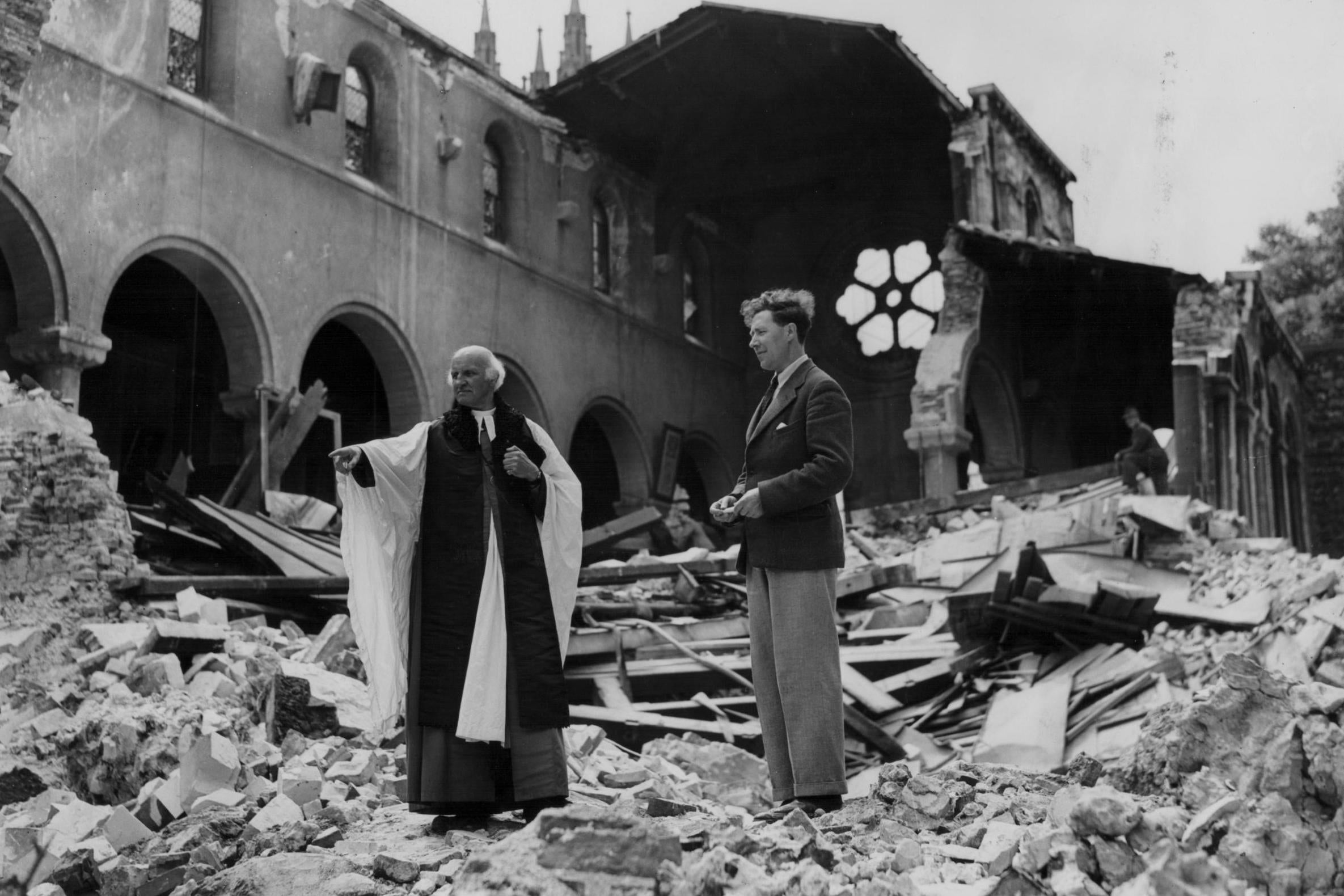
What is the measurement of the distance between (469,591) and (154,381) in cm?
1424

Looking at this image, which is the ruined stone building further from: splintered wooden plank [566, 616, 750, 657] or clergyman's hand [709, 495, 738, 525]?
clergyman's hand [709, 495, 738, 525]

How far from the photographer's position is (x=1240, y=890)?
3.38m

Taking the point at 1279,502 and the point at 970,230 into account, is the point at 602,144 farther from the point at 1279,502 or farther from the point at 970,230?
the point at 1279,502

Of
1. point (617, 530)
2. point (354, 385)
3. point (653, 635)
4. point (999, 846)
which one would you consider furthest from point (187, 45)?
point (999, 846)

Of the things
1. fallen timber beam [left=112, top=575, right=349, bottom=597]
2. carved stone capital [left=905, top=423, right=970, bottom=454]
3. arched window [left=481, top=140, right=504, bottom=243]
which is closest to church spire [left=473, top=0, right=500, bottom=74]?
arched window [left=481, top=140, right=504, bottom=243]

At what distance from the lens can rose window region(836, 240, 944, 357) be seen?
25.9 m

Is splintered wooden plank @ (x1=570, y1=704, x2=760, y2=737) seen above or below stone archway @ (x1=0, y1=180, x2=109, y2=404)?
below

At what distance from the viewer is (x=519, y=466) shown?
17.1 feet

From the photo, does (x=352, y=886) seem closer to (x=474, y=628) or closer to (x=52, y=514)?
(x=474, y=628)

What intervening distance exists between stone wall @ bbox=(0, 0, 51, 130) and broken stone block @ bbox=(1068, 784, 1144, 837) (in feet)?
26.8

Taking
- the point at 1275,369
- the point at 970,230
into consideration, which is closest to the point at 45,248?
the point at 970,230

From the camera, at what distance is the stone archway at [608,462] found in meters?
22.5

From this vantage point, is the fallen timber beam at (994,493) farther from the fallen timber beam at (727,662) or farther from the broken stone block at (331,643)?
the broken stone block at (331,643)

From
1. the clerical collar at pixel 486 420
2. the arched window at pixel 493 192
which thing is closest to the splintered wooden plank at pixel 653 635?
the clerical collar at pixel 486 420
